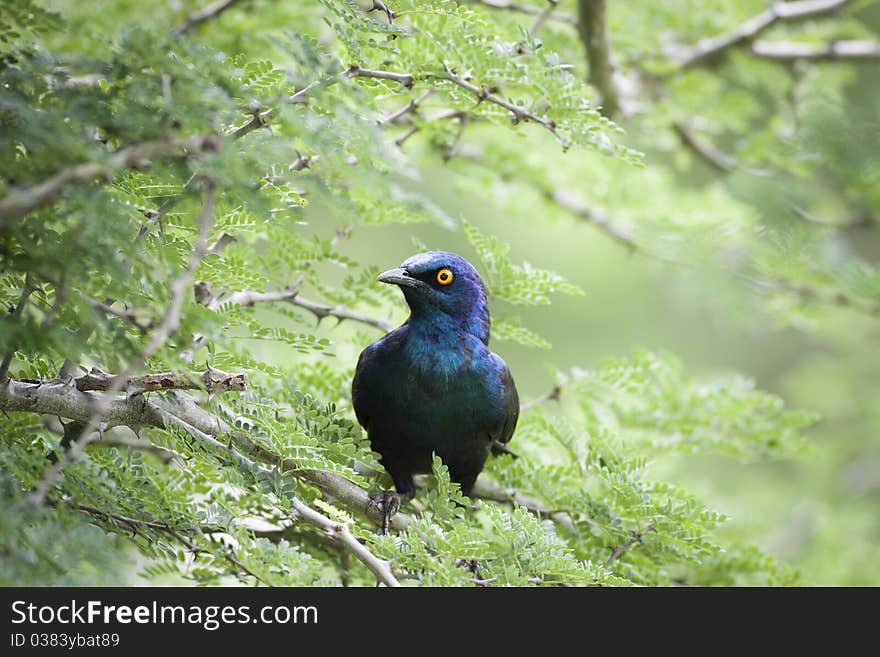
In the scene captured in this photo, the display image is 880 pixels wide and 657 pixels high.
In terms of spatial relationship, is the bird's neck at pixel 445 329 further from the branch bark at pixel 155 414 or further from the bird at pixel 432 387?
the branch bark at pixel 155 414

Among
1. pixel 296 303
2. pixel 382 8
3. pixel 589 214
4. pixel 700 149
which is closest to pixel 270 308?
pixel 296 303

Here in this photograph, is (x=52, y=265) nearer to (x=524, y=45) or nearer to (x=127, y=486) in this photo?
(x=127, y=486)

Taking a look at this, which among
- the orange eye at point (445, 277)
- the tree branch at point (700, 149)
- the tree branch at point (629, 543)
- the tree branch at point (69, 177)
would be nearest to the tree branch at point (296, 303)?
the orange eye at point (445, 277)

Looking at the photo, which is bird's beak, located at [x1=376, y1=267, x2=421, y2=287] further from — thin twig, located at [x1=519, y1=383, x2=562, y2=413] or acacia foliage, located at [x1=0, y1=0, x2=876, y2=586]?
thin twig, located at [x1=519, y1=383, x2=562, y2=413]

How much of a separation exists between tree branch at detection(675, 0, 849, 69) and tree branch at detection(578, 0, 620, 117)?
876 mm

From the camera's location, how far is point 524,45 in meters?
2.87

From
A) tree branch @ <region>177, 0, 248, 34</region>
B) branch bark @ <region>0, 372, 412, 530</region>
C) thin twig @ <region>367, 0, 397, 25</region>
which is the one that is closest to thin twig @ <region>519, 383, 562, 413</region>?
branch bark @ <region>0, 372, 412, 530</region>

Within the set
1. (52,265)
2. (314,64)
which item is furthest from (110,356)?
(314,64)

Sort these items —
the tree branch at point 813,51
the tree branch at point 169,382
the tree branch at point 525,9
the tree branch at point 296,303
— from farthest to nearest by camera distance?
the tree branch at point 813,51 → the tree branch at point 525,9 → the tree branch at point 296,303 → the tree branch at point 169,382

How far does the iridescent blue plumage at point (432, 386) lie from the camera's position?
11.9ft

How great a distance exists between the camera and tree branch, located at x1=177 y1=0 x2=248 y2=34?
13.5 feet

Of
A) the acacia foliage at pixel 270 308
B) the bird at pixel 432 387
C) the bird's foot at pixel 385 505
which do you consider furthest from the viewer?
the bird at pixel 432 387

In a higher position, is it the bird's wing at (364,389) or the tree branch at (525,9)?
the tree branch at (525,9)

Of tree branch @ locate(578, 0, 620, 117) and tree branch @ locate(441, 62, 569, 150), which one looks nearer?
tree branch @ locate(441, 62, 569, 150)
